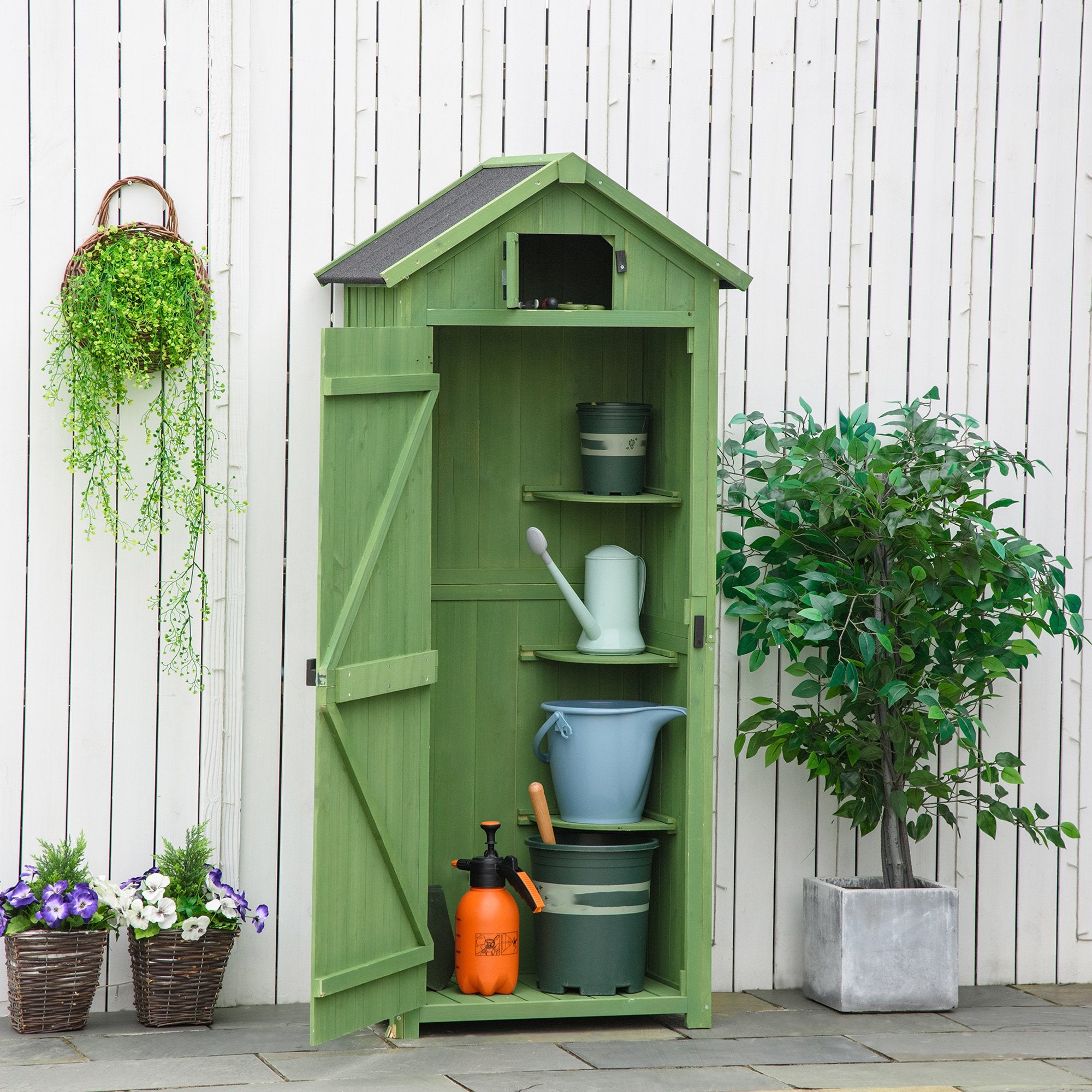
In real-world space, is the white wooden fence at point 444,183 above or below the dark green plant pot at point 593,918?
above

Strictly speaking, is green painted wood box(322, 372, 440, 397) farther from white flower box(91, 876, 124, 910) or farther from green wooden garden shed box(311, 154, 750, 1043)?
white flower box(91, 876, 124, 910)

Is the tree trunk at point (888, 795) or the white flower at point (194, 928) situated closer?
the white flower at point (194, 928)

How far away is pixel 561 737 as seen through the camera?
4301mm

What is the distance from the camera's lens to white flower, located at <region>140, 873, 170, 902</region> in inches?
162

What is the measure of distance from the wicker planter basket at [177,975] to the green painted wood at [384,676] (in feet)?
2.93

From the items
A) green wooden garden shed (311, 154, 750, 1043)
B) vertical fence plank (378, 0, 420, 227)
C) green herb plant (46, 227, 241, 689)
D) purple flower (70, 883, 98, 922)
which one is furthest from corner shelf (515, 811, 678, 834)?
vertical fence plank (378, 0, 420, 227)

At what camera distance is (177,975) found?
13.4ft

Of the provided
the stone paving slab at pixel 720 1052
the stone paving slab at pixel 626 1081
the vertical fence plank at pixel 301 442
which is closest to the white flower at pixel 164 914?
the vertical fence plank at pixel 301 442

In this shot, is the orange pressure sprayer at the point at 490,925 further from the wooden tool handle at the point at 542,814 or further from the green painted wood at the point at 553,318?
the green painted wood at the point at 553,318

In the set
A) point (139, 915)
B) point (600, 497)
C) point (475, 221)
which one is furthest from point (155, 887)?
point (475, 221)

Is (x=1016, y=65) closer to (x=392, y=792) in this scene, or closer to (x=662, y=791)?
(x=662, y=791)

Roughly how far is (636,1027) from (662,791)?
2.19 feet

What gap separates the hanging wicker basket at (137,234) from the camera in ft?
13.7

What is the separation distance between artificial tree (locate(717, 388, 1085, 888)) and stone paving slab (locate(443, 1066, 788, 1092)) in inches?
38.0
